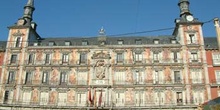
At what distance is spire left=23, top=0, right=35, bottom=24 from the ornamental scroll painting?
53.6 feet

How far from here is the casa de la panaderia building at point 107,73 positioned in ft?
140

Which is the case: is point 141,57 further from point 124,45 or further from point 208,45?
point 208,45

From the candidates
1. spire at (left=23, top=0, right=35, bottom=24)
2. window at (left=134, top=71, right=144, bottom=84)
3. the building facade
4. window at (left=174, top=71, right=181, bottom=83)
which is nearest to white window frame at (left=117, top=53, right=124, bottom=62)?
window at (left=134, top=71, right=144, bottom=84)

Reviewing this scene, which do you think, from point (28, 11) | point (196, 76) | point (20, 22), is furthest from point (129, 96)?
point (28, 11)

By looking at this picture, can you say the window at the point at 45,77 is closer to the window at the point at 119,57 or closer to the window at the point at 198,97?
the window at the point at 119,57

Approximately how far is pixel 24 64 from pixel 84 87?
11250 mm

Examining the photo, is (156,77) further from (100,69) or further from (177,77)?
(100,69)

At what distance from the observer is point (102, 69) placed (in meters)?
44.8

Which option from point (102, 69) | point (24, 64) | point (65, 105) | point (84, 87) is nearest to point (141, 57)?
point (102, 69)

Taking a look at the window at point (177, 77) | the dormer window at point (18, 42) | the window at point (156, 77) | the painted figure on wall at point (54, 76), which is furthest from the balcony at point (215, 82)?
the dormer window at point (18, 42)

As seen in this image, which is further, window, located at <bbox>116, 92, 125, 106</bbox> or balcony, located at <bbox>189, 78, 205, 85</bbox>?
window, located at <bbox>116, 92, 125, 106</bbox>

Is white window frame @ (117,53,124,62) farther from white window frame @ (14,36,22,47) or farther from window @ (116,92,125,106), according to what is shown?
white window frame @ (14,36,22,47)

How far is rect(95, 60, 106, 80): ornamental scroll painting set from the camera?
1745 inches

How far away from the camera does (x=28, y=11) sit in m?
51.9
